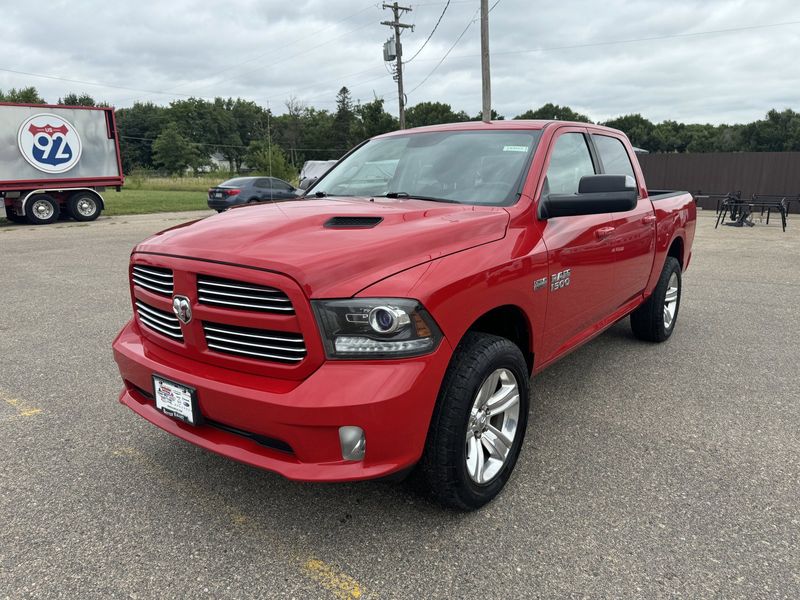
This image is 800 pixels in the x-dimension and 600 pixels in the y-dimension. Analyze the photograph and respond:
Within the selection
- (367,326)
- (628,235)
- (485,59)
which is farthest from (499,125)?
(485,59)

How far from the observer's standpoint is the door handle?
358 centimetres

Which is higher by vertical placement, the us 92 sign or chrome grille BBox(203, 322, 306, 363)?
the us 92 sign

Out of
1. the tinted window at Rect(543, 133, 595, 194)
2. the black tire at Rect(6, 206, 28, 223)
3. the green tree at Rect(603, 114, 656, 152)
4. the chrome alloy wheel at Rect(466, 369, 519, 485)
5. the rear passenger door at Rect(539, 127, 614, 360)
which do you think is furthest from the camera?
the green tree at Rect(603, 114, 656, 152)

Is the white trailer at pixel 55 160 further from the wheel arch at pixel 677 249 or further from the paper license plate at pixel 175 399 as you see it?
the wheel arch at pixel 677 249

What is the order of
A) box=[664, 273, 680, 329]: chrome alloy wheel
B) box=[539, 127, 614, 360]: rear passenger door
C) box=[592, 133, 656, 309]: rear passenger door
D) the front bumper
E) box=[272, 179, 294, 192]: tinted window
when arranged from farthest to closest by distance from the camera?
box=[272, 179, 294, 192]: tinted window < box=[664, 273, 680, 329]: chrome alloy wheel < box=[592, 133, 656, 309]: rear passenger door < box=[539, 127, 614, 360]: rear passenger door < the front bumper

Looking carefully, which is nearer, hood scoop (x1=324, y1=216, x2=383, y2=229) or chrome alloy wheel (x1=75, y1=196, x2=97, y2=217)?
hood scoop (x1=324, y1=216, x2=383, y2=229)

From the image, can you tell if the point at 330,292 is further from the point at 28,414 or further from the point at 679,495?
the point at 28,414

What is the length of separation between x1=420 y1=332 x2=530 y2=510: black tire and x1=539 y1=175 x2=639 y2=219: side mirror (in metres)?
0.83

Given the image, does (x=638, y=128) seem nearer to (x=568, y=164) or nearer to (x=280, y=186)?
(x=280, y=186)

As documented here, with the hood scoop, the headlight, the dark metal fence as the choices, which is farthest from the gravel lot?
the dark metal fence

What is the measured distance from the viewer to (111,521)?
8.54 ft

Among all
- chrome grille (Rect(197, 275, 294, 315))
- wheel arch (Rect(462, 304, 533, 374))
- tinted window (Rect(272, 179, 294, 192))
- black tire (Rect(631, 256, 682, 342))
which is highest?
tinted window (Rect(272, 179, 294, 192))

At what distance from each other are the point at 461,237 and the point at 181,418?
143 cm

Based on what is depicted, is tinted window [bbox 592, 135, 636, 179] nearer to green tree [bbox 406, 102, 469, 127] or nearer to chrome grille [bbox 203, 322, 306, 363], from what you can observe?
chrome grille [bbox 203, 322, 306, 363]
